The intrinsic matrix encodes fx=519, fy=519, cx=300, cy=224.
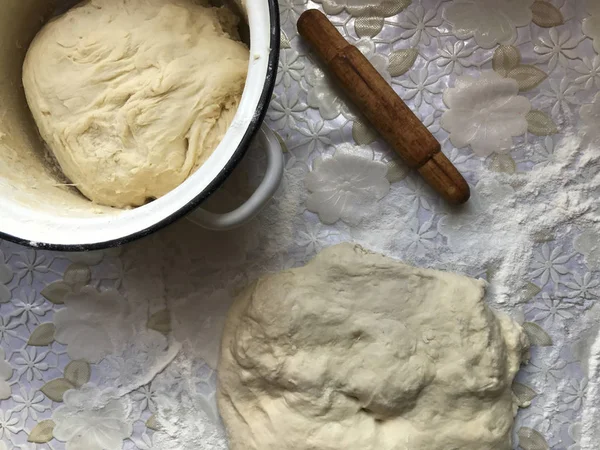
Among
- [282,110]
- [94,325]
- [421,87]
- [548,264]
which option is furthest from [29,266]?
[548,264]

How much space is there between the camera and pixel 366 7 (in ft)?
2.92

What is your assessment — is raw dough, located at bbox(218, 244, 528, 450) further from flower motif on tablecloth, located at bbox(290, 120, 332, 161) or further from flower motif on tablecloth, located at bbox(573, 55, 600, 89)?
flower motif on tablecloth, located at bbox(573, 55, 600, 89)

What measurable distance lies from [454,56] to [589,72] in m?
0.22

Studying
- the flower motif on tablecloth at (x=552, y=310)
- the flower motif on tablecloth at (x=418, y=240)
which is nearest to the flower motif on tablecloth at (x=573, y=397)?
the flower motif on tablecloth at (x=552, y=310)

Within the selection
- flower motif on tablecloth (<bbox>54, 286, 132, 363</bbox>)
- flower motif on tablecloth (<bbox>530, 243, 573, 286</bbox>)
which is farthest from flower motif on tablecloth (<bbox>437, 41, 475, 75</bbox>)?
flower motif on tablecloth (<bbox>54, 286, 132, 363</bbox>)

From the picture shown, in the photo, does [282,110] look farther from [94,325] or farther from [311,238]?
[94,325]

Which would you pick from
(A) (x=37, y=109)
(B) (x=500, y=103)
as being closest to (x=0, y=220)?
(A) (x=37, y=109)

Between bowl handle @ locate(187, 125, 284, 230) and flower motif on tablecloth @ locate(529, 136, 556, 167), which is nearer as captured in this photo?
bowl handle @ locate(187, 125, 284, 230)

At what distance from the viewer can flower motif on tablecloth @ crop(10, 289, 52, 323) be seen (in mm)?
895

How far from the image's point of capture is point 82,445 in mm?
881

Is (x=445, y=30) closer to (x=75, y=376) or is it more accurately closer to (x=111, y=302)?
(x=111, y=302)

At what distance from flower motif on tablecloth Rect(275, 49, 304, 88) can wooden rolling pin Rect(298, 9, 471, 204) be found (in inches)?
2.4

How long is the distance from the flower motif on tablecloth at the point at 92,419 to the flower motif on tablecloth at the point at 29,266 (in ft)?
0.69

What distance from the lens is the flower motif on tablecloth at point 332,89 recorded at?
2.91 ft
